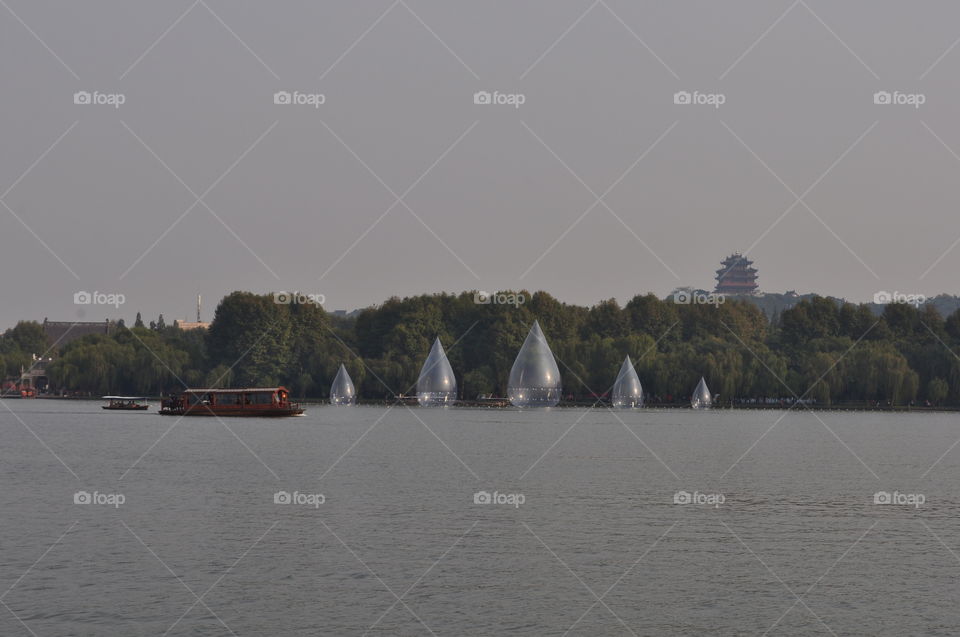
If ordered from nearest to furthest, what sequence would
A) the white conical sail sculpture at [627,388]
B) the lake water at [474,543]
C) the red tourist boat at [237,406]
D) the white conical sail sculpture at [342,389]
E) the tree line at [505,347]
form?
the lake water at [474,543], the red tourist boat at [237,406], the white conical sail sculpture at [627,388], the tree line at [505,347], the white conical sail sculpture at [342,389]

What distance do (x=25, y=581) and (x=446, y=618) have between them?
1081 cm

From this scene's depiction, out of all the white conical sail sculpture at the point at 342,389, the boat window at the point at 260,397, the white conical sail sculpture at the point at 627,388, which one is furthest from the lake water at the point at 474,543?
the white conical sail sculpture at the point at 342,389

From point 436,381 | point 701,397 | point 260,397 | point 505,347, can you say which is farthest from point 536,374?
point 260,397

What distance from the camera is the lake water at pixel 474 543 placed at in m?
30.6

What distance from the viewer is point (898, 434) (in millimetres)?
109312

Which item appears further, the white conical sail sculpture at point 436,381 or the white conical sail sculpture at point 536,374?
the white conical sail sculpture at point 436,381

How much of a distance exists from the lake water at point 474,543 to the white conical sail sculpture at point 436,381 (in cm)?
8338

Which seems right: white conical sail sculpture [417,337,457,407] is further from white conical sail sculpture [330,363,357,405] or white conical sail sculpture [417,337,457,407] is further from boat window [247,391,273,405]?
boat window [247,391,273,405]

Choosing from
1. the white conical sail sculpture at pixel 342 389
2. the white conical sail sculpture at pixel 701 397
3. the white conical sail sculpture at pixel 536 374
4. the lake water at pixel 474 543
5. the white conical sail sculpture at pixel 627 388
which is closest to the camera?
the lake water at pixel 474 543

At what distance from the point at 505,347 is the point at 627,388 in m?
23.2

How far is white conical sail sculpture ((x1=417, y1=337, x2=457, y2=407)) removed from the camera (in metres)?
164

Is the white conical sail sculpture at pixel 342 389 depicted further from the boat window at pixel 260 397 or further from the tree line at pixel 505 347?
the boat window at pixel 260 397

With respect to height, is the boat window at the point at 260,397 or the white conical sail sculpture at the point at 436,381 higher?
the white conical sail sculpture at the point at 436,381

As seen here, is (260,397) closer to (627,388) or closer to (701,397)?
(627,388)
